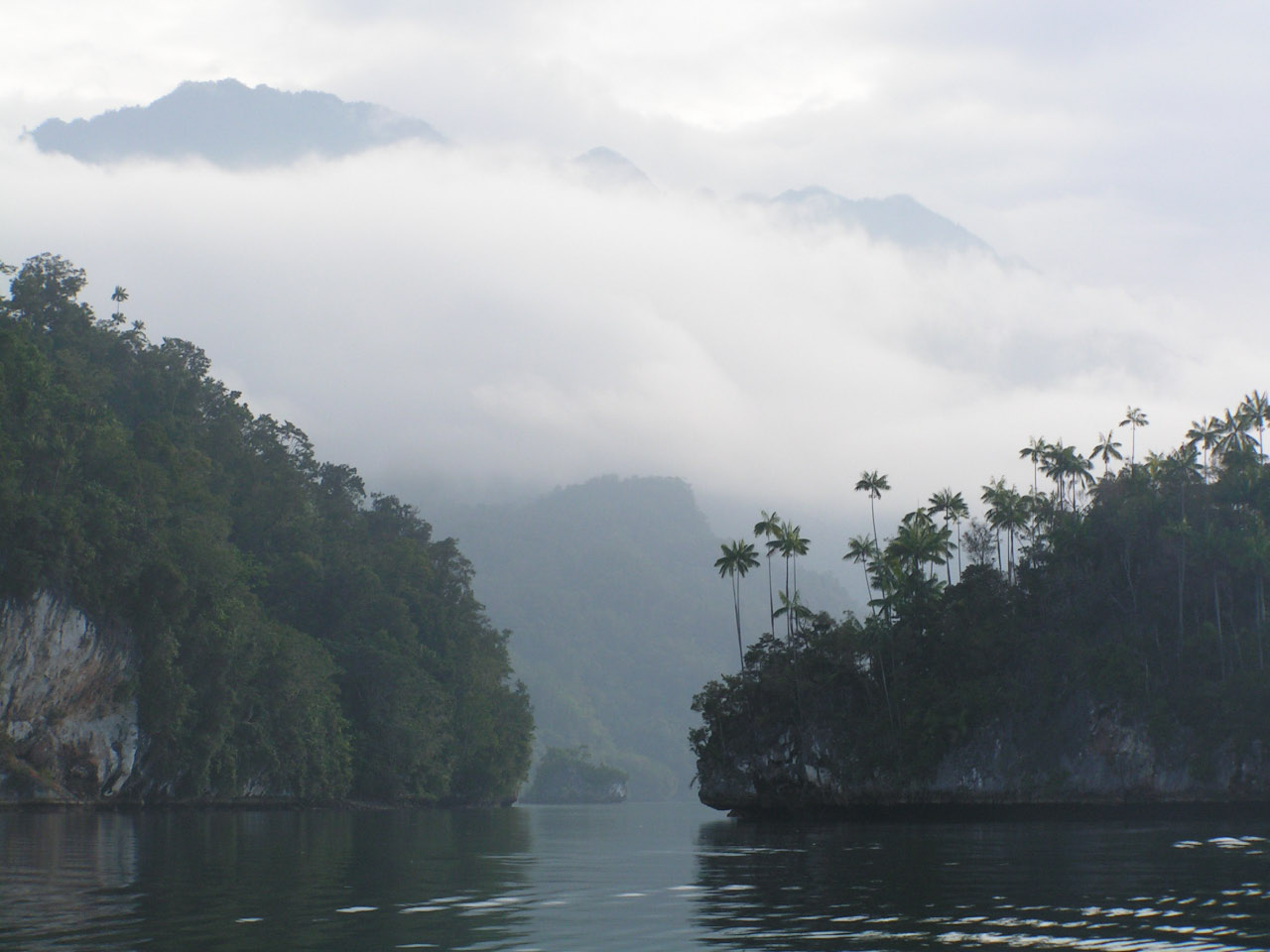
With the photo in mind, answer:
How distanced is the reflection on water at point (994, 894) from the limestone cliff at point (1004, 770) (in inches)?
1542

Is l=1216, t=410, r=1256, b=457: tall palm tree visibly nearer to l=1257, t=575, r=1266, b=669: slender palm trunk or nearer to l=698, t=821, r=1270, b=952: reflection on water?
l=1257, t=575, r=1266, b=669: slender palm trunk

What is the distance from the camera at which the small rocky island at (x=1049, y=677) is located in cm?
9138

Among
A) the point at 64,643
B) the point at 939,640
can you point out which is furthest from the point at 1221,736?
the point at 64,643

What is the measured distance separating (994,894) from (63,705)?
3031 inches

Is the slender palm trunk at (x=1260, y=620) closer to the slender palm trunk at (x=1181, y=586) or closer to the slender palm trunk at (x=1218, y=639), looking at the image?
the slender palm trunk at (x=1218, y=639)

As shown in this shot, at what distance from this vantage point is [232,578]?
102312 millimetres

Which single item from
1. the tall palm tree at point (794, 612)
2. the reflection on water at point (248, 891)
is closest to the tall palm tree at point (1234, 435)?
the tall palm tree at point (794, 612)

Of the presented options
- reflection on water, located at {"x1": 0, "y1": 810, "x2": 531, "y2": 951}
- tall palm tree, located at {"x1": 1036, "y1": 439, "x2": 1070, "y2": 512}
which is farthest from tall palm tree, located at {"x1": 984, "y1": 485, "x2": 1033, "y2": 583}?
reflection on water, located at {"x1": 0, "y1": 810, "x2": 531, "y2": 951}

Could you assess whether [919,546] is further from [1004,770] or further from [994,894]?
[994,894]

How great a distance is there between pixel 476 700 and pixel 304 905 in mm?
122418

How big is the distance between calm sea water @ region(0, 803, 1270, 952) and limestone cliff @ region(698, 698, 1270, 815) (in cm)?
3498

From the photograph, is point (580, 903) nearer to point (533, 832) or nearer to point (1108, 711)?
point (533, 832)

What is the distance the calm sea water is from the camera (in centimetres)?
2289

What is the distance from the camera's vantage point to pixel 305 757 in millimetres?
114750
